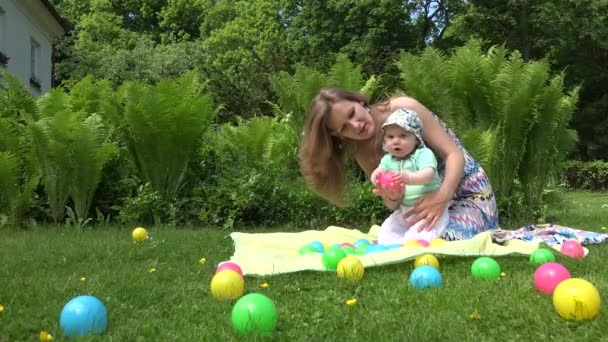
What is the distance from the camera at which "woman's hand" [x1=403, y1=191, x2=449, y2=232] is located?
13.7ft

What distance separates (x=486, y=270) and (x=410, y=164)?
114 centimetres

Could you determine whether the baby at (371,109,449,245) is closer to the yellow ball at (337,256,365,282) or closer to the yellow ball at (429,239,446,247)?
the yellow ball at (429,239,446,247)

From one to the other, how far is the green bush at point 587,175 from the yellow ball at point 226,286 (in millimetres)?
18843

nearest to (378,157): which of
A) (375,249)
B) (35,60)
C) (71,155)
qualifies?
(375,249)

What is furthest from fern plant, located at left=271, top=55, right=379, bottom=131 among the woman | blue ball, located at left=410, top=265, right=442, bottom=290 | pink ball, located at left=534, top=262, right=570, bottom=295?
pink ball, located at left=534, top=262, right=570, bottom=295

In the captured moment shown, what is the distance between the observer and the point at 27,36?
17.9 metres

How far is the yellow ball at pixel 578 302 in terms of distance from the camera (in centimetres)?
232

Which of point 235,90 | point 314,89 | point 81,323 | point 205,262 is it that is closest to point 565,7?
point 235,90

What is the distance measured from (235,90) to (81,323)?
1971 cm

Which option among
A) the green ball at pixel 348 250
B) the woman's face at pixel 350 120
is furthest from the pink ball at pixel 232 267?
the woman's face at pixel 350 120

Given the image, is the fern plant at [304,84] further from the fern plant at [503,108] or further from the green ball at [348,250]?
the green ball at [348,250]

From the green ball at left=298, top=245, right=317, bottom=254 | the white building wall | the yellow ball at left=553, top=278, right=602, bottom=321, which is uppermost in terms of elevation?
the white building wall

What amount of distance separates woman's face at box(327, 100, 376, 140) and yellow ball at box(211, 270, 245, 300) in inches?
64.1

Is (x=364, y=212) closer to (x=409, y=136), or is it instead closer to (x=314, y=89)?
(x=314, y=89)
